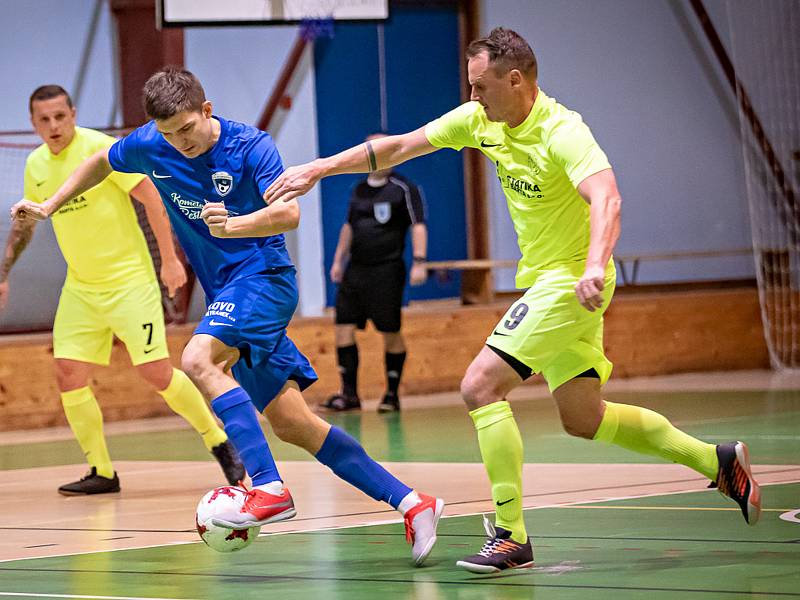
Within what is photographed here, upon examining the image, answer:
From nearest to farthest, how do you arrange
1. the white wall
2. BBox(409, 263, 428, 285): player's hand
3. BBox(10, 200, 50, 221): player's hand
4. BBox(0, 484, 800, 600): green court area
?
BBox(0, 484, 800, 600): green court area → BBox(10, 200, 50, 221): player's hand → BBox(409, 263, 428, 285): player's hand → the white wall

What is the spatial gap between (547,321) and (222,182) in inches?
52.2

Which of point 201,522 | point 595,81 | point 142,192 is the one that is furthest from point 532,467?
point 595,81

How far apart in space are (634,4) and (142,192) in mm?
9658

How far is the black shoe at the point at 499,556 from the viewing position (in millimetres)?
5035

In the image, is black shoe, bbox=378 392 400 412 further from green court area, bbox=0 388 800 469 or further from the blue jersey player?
the blue jersey player

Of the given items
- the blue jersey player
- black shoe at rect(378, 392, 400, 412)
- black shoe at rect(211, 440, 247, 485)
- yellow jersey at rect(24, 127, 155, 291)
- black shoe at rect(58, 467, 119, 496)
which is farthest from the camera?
black shoe at rect(378, 392, 400, 412)

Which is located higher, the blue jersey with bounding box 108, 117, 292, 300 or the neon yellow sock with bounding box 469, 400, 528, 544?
the blue jersey with bounding box 108, 117, 292, 300

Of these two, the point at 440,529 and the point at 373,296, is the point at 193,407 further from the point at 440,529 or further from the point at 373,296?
the point at 373,296

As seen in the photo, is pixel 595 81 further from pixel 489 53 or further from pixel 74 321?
pixel 489 53

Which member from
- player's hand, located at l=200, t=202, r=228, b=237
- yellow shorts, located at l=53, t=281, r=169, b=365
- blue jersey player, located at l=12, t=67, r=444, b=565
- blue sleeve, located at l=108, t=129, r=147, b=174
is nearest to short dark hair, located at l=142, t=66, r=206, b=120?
blue jersey player, located at l=12, t=67, r=444, b=565

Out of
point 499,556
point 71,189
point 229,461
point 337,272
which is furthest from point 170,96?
point 337,272

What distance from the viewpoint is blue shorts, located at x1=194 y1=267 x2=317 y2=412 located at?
556 centimetres

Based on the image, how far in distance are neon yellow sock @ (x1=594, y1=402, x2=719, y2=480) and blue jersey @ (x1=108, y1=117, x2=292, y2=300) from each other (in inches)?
53.0

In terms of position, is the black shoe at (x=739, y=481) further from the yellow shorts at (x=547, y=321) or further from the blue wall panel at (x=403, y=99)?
the blue wall panel at (x=403, y=99)
